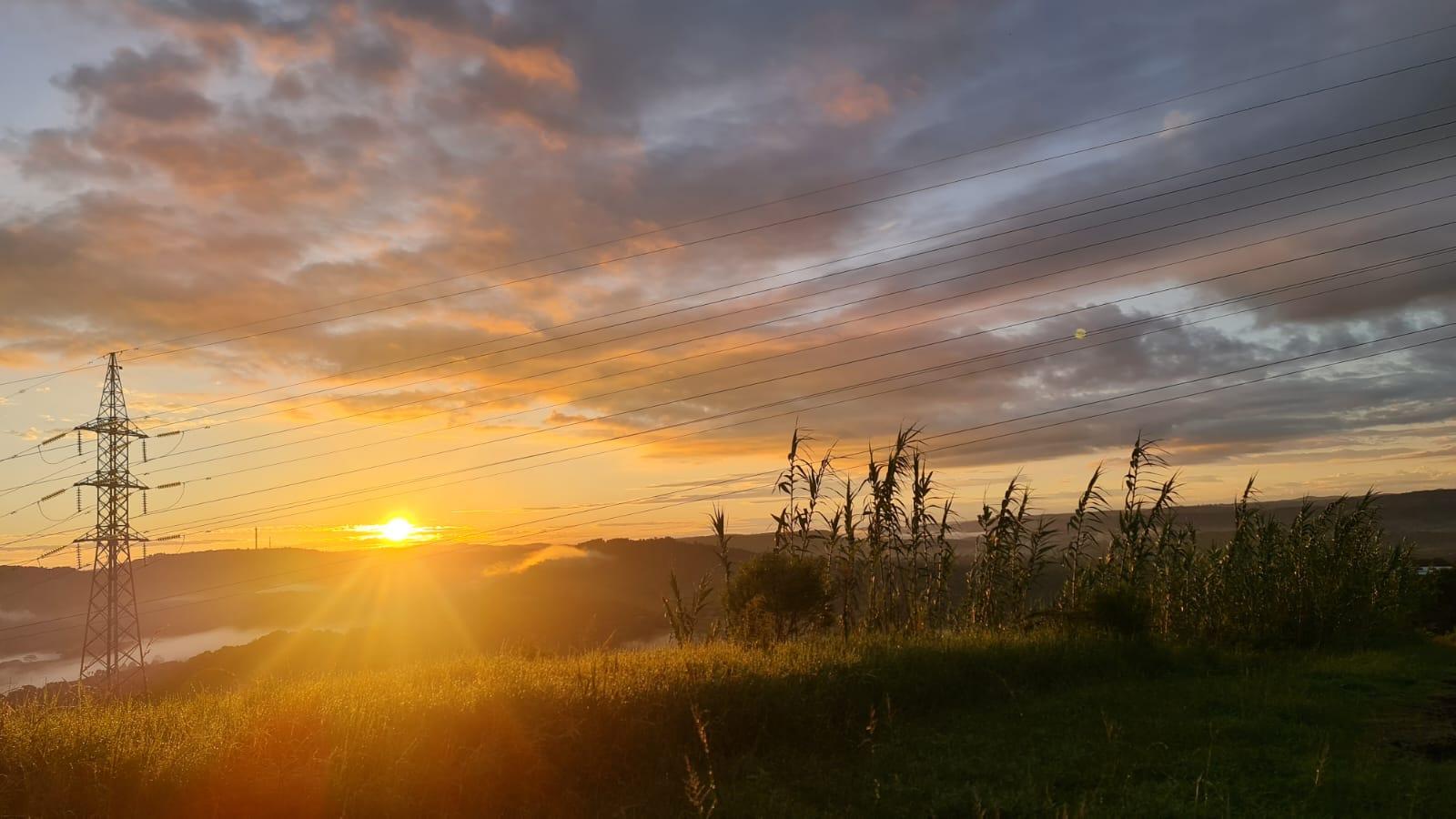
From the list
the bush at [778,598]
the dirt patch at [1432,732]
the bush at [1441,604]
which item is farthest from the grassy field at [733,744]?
the bush at [1441,604]

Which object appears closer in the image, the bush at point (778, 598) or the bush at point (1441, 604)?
the bush at point (778, 598)

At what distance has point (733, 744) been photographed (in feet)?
35.7

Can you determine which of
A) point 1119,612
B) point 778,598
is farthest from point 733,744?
point 1119,612

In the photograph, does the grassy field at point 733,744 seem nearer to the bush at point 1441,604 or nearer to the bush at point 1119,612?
the bush at point 1119,612

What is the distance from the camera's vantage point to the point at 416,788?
27.8ft

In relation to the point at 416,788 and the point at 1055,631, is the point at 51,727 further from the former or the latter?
the point at 1055,631

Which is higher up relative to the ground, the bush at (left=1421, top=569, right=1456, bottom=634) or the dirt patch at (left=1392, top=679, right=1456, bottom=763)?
the dirt patch at (left=1392, top=679, right=1456, bottom=763)

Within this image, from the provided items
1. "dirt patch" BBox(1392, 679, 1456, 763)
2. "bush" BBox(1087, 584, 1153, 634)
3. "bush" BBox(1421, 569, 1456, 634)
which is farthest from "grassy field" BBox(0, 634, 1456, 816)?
"bush" BBox(1421, 569, 1456, 634)

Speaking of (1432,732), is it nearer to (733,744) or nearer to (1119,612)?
(1119,612)

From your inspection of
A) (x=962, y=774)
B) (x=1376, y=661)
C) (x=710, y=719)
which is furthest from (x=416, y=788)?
(x=1376, y=661)

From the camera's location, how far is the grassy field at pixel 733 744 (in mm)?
8180

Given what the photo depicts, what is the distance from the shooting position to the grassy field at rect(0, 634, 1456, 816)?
8.18m

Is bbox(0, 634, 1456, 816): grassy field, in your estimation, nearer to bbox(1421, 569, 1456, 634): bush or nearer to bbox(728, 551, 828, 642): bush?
bbox(728, 551, 828, 642): bush

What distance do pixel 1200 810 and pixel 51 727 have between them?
38.4 feet
